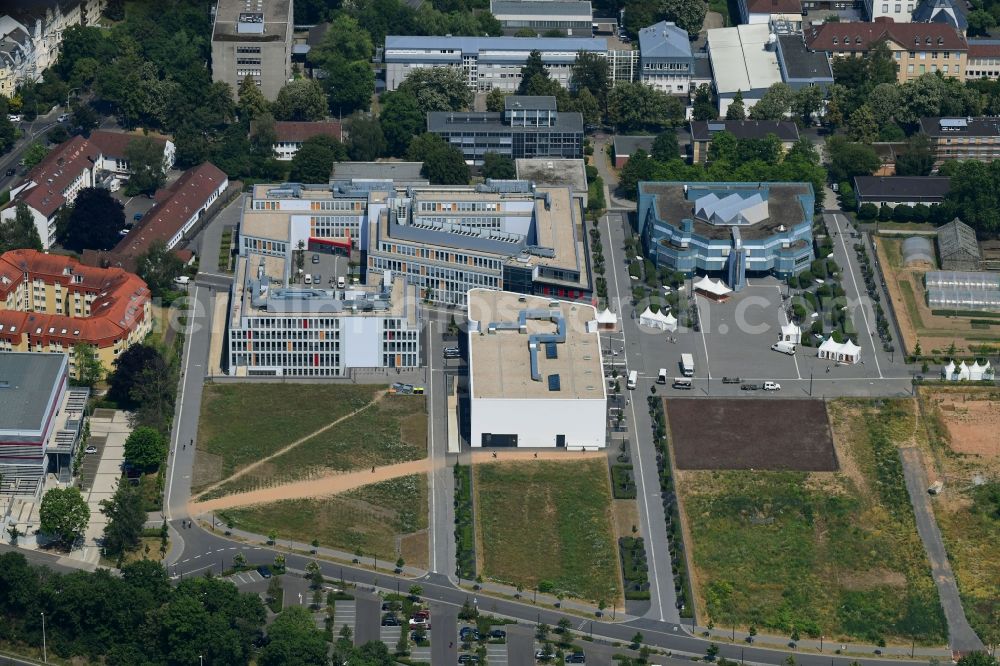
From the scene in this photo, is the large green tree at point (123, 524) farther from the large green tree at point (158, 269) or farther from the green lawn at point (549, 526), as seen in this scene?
the large green tree at point (158, 269)

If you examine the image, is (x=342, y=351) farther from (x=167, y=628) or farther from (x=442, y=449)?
(x=167, y=628)

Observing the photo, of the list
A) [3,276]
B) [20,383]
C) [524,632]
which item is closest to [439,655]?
[524,632]

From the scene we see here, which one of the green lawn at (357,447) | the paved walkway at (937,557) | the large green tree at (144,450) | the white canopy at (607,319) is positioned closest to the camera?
the paved walkway at (937,557)

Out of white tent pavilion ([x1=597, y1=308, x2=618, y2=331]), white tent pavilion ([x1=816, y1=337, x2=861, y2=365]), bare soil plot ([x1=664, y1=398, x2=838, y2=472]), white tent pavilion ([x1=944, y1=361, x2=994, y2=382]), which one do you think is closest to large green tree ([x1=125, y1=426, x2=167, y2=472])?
bare soil plot ([x1=664, y1=398, x2=838, y2=472])

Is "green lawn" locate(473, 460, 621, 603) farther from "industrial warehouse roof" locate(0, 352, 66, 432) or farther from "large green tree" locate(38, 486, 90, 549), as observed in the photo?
"industrial warehouse roof" locate(0, 352, 66, 432)

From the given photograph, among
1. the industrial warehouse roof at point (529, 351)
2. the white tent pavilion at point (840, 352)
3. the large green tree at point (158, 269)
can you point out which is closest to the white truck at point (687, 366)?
the industrial warehouse roof at point (529, 351)
